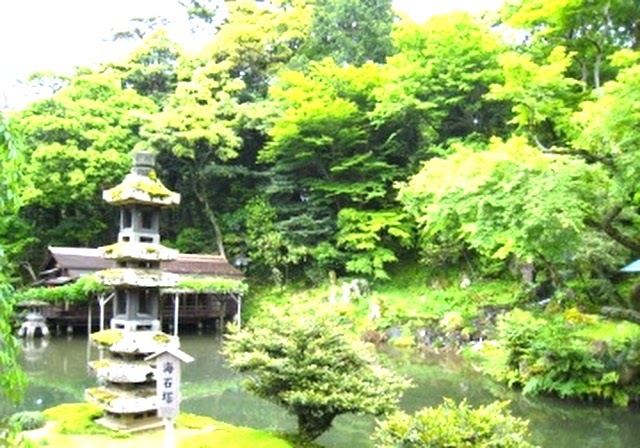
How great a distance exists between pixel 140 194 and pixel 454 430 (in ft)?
18.8

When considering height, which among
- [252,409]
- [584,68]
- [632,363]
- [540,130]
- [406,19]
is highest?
[406,19]

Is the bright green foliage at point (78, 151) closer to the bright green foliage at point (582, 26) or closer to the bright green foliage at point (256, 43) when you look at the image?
the bright green foliage at point (256, 43)

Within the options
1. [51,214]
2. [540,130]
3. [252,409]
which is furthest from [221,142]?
[252,409]

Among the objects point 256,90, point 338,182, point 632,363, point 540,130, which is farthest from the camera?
point 256,90

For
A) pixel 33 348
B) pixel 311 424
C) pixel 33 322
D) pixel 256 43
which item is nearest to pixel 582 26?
pixel 311 424

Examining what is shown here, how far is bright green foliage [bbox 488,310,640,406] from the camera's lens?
1302 centimetres

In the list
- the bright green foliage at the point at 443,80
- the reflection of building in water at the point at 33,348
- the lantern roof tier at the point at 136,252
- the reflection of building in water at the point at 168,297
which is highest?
the bright green foliage at the point at 443,80

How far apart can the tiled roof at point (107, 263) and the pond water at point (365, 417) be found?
540 centimetres

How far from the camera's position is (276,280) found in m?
26.8

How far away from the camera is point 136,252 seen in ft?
32.0

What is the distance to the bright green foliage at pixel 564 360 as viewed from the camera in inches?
513

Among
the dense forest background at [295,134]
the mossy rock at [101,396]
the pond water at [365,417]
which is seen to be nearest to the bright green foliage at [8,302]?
the mossy rock at [101,396]

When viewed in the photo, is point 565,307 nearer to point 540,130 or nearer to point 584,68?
point 540,130

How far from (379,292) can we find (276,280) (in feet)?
14.8
